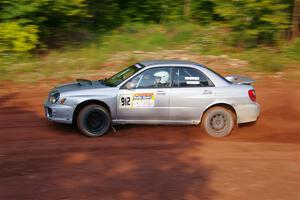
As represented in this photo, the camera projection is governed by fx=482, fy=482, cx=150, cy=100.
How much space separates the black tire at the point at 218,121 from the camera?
Answer: 10.0 metres

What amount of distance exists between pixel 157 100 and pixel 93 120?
1352mm

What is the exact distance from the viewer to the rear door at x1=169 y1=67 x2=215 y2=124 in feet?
32.3

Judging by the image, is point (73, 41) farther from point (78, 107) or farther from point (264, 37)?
point (78, 107)

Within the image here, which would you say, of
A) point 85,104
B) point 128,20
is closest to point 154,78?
point 85,104

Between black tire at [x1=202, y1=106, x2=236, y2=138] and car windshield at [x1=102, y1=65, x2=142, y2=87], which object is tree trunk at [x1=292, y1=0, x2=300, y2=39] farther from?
car windshield at [x1=102, y1=65, x2=142, y2=87]

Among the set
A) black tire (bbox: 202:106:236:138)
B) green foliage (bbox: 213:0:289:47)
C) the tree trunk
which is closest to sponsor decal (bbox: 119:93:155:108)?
black tire (bbox: 202:106:236:138)

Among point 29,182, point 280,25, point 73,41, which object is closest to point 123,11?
point 73,41

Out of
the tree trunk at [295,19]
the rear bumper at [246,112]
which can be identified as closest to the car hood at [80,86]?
the rear bumper at [246,112]

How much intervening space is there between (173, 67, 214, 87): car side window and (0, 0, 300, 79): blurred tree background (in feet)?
26.5

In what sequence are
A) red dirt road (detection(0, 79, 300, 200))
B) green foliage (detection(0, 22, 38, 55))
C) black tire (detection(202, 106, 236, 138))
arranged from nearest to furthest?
1. red dirt road (detection(0, 79, 300, 200))
2. black tire (detection(202, 106, 236, 138))
3. green foliage (detection(0, 22, 38, 55))

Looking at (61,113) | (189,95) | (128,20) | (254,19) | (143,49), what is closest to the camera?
(61,113)

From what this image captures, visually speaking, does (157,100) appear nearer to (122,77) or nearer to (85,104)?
(122,77)

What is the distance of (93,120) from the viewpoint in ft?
31.8

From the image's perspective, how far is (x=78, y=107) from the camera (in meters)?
9.62
